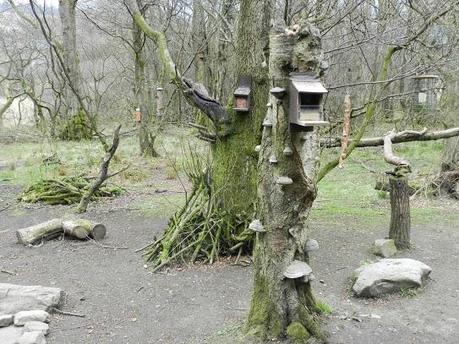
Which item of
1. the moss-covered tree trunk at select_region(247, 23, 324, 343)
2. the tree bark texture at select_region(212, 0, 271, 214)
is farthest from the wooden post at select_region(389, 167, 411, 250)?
the moss-covered tree trunk at select_region(247, 23, 324, 343)

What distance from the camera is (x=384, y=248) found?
5227mm

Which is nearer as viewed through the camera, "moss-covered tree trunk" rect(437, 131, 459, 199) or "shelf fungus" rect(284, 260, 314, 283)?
"shelf fungus" rect(284, 260, 314, 283)

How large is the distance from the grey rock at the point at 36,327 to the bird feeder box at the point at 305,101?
2.42 metres

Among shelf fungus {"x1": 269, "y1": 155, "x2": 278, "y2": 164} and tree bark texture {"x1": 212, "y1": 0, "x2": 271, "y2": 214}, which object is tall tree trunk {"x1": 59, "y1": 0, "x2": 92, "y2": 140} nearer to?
tree bark texture {"x1": 212, "y1": 0, "x2": 271, "y2": 214}

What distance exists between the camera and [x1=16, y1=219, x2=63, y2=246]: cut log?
5.97 metres

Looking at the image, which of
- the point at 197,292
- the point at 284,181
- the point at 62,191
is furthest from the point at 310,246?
the point at 62,191

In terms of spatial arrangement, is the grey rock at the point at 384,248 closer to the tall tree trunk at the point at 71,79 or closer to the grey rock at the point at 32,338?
the grey rock at the point at 32,338

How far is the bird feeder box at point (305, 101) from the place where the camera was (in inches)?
107

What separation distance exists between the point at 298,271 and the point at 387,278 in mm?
1457

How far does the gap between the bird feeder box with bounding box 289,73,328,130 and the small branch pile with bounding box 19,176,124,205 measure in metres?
5.94

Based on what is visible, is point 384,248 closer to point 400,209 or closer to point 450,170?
point 400,209

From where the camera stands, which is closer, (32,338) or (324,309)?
(32,338)

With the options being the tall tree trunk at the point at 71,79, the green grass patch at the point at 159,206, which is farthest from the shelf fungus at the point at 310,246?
the tall tree trunk at the point at 71,79

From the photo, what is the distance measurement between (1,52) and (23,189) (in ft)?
45.3
